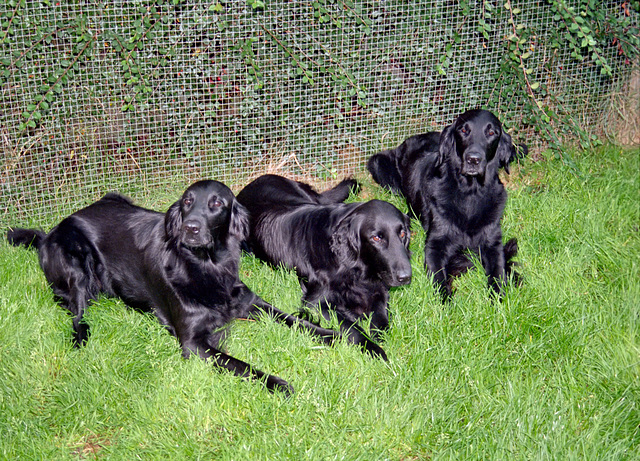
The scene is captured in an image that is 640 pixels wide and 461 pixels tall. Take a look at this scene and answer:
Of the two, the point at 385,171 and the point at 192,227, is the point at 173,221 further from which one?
the point at 385,171

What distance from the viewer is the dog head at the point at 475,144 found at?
4.08 meters

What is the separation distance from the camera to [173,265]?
3422 mm

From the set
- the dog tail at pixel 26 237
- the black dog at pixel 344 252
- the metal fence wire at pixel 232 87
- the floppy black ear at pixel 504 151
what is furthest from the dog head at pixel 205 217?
the floppy black ear at pixel 504 151

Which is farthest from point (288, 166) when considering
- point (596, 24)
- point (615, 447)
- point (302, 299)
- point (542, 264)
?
point (615, 447)

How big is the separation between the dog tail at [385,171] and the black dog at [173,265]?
205 cm

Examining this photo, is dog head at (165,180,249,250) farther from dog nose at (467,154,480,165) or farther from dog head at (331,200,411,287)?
dog nose at (467,154,480,165)

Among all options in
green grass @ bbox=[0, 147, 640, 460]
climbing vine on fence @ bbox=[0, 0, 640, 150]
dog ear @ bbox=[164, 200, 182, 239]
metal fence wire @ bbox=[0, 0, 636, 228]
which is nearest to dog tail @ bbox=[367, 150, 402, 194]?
metal fence wire @ bbox=[0, 0, 636, 228]

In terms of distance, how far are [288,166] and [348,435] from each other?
134 inches

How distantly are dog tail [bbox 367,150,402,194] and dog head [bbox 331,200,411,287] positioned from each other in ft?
5.86

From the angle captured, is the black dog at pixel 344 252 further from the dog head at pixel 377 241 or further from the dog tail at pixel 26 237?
the dog tail at pixel 26 237

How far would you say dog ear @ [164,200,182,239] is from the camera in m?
3.36

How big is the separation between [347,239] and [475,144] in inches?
48.8

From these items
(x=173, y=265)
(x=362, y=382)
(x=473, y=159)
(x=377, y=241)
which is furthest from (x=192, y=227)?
(x=473, y=159)

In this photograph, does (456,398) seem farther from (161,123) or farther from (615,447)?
(161,123)
